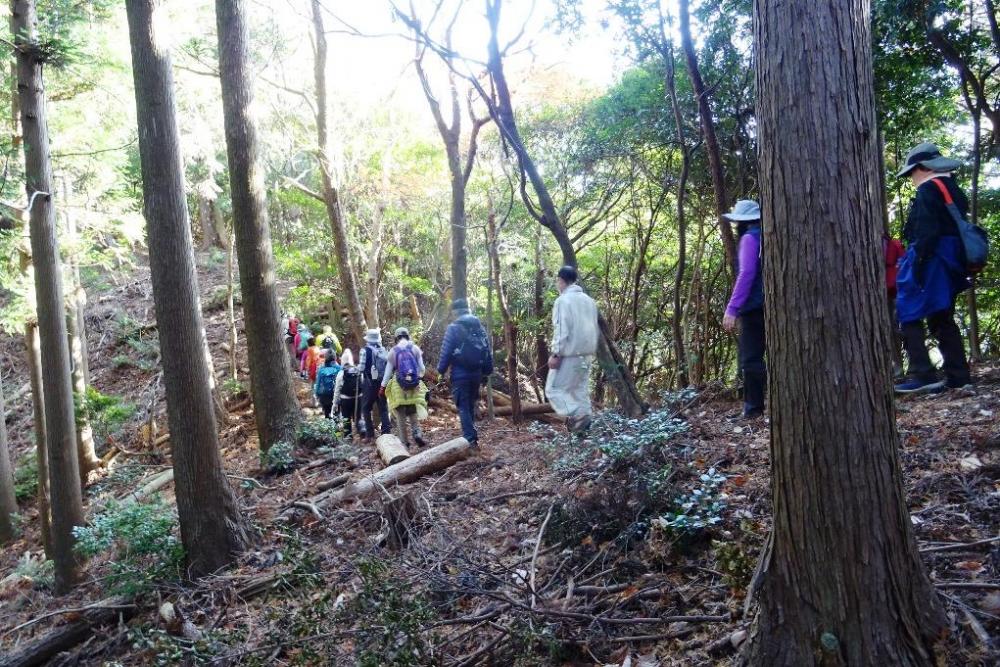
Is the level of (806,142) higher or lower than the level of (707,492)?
higher

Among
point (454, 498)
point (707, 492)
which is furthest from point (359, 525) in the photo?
point (707, 492)

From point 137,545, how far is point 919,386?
7.76 m

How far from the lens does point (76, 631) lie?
255 inches

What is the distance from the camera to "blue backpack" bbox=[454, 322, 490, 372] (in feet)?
30.8

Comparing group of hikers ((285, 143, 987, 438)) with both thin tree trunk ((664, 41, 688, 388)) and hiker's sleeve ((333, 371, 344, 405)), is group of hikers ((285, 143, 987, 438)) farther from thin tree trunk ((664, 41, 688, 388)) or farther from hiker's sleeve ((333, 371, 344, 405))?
hiker's sleeve ((333, 371, 344, 405))

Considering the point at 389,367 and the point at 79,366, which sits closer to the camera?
the point at 389,367

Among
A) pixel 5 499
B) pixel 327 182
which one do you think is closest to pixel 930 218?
pixel 327 182

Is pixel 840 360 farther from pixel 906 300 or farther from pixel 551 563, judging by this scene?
pixel 906 300

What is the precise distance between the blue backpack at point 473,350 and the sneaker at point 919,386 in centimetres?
499

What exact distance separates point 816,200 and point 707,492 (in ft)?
7.99

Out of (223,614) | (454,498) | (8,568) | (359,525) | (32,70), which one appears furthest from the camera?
(8,568)

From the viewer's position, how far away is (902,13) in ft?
25.8

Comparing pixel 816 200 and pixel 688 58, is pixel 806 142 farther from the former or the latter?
pixel 688 58

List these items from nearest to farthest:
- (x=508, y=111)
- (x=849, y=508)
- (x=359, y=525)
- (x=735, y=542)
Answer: (x=849, y=508) → (x=735, y=542) → (x=359, y=525) → (x=508, y=111)
